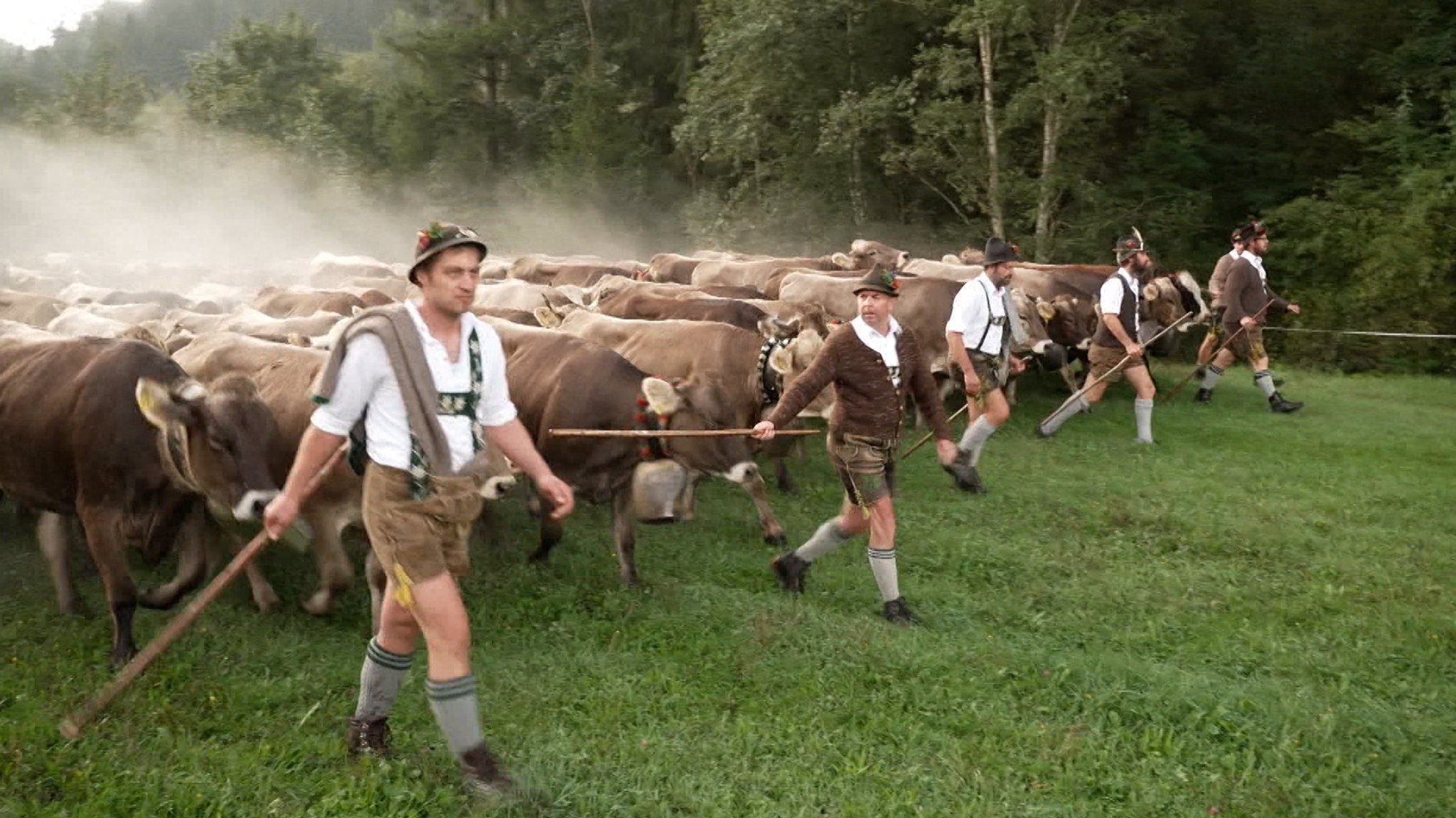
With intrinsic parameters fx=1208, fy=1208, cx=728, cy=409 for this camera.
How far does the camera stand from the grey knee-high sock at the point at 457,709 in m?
4.34

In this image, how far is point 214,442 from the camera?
5.84 meters

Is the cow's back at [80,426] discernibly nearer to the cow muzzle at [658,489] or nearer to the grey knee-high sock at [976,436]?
the cow muzzle at [658,489]

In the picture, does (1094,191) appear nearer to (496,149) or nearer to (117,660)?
(117,660)

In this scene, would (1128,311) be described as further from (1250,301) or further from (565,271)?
(565,271)

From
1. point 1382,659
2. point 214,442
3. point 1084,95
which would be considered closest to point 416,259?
point 214,442

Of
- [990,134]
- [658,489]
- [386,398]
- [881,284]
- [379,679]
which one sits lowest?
[658,489]

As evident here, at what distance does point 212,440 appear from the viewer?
585 cm

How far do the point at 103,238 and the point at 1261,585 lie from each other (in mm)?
43388

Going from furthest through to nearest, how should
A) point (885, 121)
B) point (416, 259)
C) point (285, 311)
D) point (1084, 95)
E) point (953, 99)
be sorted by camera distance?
point (885, 121)
point (953, 99)
point (1084, 95)
point (285, 311)
point (416, 259)

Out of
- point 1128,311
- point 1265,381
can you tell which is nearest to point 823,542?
point 1128,311

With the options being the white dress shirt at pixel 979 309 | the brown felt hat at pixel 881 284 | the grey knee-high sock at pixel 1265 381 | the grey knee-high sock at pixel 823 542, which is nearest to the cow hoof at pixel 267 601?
the grey knee-high sock at pixel 823 542

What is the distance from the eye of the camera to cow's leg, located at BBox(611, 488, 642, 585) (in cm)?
766

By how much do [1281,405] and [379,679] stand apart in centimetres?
1356

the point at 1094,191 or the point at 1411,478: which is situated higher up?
the point at 1094,191
